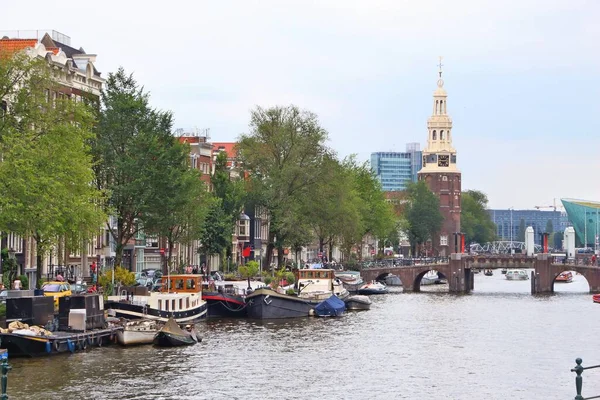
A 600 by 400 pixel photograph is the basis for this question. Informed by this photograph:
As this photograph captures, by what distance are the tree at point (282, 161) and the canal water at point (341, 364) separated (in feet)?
81.6

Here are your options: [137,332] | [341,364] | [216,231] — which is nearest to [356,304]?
[216,231]

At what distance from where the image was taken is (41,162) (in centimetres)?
7144

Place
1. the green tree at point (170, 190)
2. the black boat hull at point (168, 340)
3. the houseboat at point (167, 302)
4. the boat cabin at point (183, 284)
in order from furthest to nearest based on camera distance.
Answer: the green tree at point (170, 190)
the boat cabin at point (183, 284)
the houseboat at point (167, 302)
the black boat hull at point (168, 340)

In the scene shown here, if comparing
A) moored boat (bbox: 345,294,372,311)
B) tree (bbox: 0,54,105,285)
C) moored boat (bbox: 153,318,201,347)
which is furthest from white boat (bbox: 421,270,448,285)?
moored boat (bbox: 153,318,201,347)

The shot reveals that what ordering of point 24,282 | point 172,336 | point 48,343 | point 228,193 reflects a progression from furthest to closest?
1. point 228,193
2. point 24,282
3. point 172,336
4. point 48,343

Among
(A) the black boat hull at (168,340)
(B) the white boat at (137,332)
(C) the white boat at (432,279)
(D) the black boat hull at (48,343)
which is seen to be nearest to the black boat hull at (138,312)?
(B) the white boat at (137,332)

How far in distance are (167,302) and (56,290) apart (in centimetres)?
926

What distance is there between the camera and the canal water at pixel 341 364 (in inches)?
2140

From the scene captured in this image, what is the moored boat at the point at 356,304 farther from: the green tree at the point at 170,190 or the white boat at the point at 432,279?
the white boat at the point at 432,279

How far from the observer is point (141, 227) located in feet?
311

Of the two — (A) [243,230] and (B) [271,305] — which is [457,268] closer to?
(A) [243,230]

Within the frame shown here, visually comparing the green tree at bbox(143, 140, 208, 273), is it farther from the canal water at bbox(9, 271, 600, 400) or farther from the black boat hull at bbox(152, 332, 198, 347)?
the black boat hull at bbox(152, 332, 198, 347)

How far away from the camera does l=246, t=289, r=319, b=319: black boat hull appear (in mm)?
91875

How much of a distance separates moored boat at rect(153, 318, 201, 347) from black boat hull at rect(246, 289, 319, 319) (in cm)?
1973
